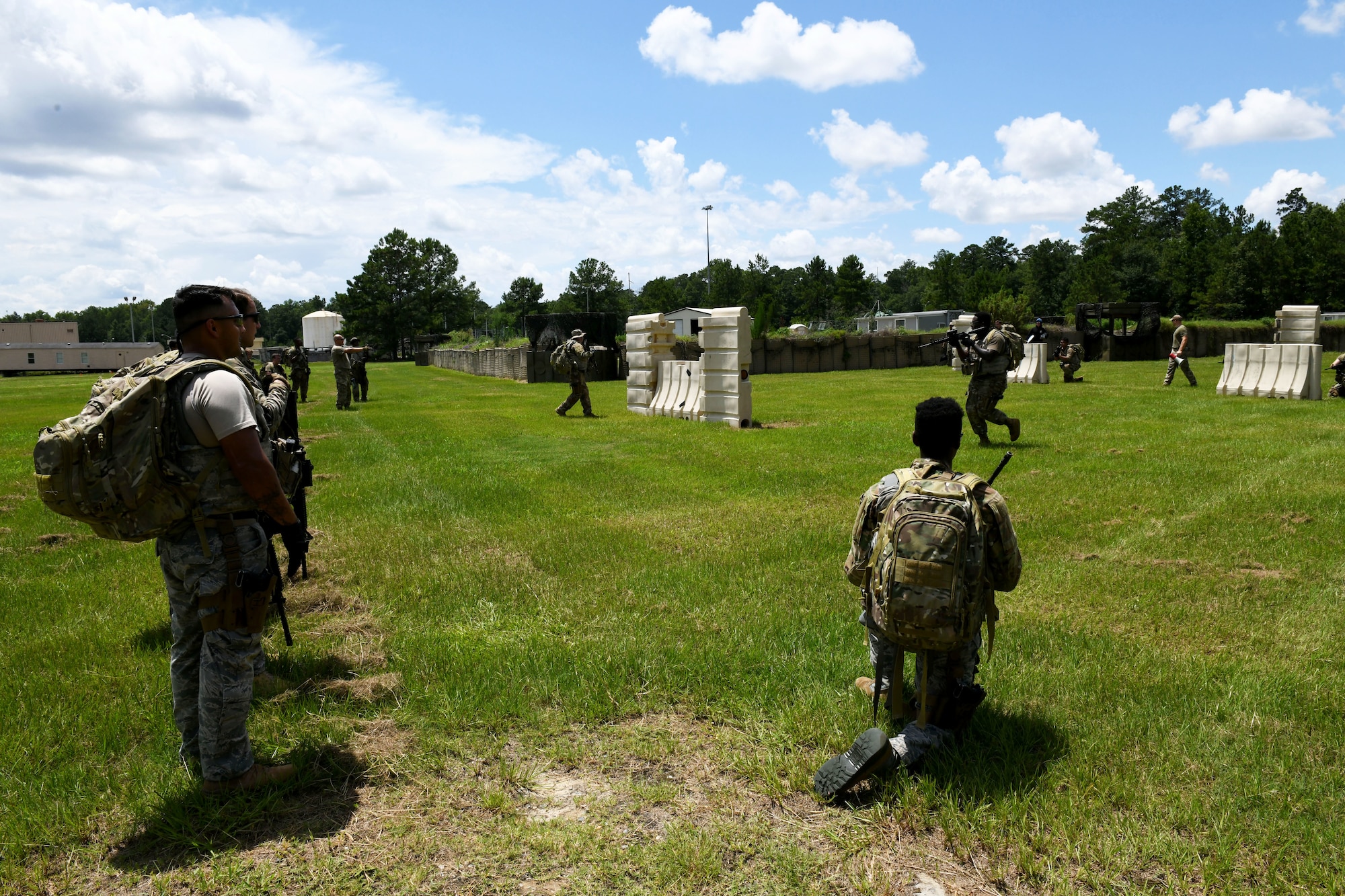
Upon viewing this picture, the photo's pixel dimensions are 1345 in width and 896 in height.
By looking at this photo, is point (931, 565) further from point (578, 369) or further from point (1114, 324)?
point (1114, 324)

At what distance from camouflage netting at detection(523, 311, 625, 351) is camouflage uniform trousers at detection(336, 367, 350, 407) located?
1192 cm

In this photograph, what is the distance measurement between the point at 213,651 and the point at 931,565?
2.84m

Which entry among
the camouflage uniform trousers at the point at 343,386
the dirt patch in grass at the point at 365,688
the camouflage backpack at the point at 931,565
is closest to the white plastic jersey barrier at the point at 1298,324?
the camouflage backpack at the point at 931,565

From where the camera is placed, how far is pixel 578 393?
64.4 ft

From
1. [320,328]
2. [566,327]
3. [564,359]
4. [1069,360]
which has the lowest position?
[1069,360]

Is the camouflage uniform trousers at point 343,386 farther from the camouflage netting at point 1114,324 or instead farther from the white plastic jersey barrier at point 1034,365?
the camouflage netting at point 1114,324

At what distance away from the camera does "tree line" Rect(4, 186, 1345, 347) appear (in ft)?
257

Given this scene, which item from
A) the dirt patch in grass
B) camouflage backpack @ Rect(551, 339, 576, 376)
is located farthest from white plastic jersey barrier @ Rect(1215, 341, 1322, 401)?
the dirt patch in grass

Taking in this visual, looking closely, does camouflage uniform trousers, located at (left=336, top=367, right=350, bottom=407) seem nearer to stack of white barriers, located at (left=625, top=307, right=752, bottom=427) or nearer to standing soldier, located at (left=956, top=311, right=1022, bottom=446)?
stack of white barriers, located at (left=625, top=307, right=752, bottom=427)

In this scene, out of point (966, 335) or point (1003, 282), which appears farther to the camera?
point (1003, 282)

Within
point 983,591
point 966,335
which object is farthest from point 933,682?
point 966,335

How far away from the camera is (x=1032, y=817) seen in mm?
3477

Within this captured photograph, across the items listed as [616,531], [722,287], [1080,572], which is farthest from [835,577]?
[722,287]

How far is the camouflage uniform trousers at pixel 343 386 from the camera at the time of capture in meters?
24.5
